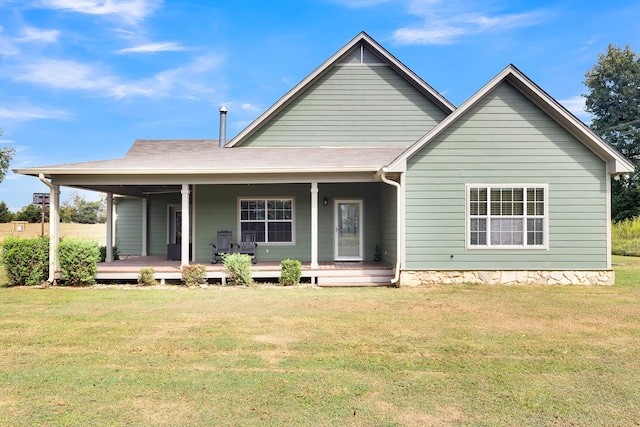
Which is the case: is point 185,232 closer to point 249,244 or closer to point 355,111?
point 249,244

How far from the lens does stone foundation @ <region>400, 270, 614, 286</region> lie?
10.4 meters

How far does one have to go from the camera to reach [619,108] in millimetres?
22812

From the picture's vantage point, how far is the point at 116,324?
6676 mm

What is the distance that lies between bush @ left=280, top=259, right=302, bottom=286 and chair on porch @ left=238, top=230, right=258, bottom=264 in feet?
6.46

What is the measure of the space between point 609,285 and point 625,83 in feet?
58.3

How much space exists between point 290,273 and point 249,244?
2321mm

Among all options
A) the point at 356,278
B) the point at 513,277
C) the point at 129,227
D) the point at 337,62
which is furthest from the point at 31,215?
the point at 513,277

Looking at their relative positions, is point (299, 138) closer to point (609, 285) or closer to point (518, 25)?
point (609, 285)

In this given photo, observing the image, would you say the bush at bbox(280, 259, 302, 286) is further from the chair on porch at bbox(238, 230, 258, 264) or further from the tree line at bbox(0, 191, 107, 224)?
the tree line at bbox(0, 191, 107, 224)

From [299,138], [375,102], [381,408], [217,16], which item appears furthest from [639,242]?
[381,408]

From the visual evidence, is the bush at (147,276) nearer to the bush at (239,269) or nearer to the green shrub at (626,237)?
the bush at (239,269)

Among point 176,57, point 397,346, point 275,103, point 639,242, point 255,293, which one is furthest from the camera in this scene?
point 639,242

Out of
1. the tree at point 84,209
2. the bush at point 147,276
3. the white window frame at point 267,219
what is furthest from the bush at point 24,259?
the tree at point 84,209

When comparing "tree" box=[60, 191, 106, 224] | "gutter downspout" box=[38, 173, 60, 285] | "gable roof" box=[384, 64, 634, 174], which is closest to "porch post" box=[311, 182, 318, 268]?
"gable roof" box=[384, 64, 634, 174]
